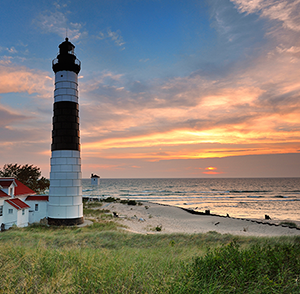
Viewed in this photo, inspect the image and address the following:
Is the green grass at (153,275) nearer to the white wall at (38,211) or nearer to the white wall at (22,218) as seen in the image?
the white wall at (22,218)

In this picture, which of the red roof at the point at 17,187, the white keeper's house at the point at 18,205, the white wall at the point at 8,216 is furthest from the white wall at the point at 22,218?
the red roof at the point at 17,187

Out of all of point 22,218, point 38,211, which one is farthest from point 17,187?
point 22,218

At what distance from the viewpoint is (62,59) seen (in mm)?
20172

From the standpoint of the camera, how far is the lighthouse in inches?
764

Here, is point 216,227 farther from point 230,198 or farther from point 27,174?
point 230,198

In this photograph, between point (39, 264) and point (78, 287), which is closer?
point (78, 287)

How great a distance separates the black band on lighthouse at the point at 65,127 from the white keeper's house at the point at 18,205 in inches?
228

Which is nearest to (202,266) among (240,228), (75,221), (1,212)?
(75,221)

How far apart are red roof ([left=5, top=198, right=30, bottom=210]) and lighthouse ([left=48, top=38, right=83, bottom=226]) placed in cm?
265

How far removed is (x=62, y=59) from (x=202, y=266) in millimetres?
20628

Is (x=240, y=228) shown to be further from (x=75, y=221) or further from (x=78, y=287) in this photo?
(x=78, y=287)

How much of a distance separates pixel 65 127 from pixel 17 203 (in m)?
8.35

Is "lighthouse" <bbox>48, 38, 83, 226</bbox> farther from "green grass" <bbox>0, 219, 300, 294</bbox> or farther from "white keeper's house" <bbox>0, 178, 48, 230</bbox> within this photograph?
"green grass" <bbox>0, 219, 300, 294</bbox>

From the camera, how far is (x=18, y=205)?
65.6 ft
